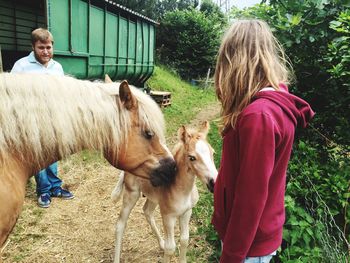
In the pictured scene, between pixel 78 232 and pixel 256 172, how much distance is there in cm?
306

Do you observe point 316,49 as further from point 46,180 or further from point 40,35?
point 46,180

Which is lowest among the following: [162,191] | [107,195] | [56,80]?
[107,195]

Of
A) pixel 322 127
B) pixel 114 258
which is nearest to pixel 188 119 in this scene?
pixel 322 127

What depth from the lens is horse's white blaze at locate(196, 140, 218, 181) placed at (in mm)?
2627

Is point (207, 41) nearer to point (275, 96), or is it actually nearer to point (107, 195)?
point (107, 195)

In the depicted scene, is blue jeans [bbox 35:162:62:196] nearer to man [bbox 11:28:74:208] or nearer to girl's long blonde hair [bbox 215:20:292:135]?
man [bbox 11:28:74:208]

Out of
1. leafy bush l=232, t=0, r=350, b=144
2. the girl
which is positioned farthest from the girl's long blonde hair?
leafy bush l=232, t=0, r=350, b=144

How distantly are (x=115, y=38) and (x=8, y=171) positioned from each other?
8.03m

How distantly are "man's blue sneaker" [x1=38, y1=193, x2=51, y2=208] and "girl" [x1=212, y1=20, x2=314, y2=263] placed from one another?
3.24 meters

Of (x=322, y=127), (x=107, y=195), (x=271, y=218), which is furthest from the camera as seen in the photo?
(x=107, y=195)

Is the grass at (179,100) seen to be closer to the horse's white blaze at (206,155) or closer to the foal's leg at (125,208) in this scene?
the foal's leg at (125,208)

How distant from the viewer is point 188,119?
990 cm

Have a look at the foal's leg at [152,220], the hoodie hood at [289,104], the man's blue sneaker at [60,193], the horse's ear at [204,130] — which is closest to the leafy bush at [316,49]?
the horse's ear at [204,130]

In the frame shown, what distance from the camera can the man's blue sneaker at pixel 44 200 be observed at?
4.13m
